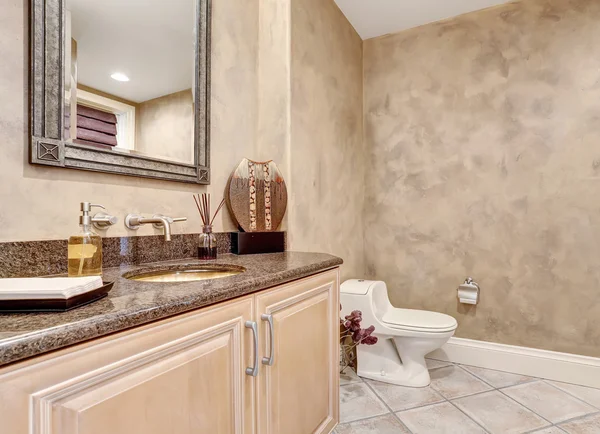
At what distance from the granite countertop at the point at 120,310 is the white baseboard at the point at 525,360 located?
1887mm

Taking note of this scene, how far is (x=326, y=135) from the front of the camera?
2266 millimetres

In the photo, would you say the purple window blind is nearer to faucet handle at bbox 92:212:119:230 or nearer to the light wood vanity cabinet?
faucet handle at bbox 92:212:119:230

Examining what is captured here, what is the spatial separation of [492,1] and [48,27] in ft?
8.73

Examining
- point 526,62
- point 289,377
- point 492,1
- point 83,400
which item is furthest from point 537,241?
point 83,400

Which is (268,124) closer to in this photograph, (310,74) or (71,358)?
(310,74)

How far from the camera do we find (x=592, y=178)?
2135mm

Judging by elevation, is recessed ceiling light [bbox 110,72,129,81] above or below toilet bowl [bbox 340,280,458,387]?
above

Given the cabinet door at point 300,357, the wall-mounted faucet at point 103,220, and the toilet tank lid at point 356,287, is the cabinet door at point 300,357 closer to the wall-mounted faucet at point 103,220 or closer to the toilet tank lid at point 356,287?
the wall-mounted faucet at point 103,220

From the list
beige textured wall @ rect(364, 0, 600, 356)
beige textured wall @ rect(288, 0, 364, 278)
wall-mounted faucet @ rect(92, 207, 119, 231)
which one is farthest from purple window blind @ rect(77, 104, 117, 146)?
beige textured wall @ rect(364, 0, 600, 356)

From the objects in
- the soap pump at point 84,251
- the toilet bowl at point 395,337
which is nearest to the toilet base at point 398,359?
the toilet bowl at point 395,337

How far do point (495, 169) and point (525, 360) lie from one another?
4.28ft

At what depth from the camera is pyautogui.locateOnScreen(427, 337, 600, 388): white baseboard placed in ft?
6.98

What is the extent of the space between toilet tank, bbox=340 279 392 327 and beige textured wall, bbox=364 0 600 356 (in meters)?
0.42

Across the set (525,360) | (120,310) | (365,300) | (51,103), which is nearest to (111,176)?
(51,103)
